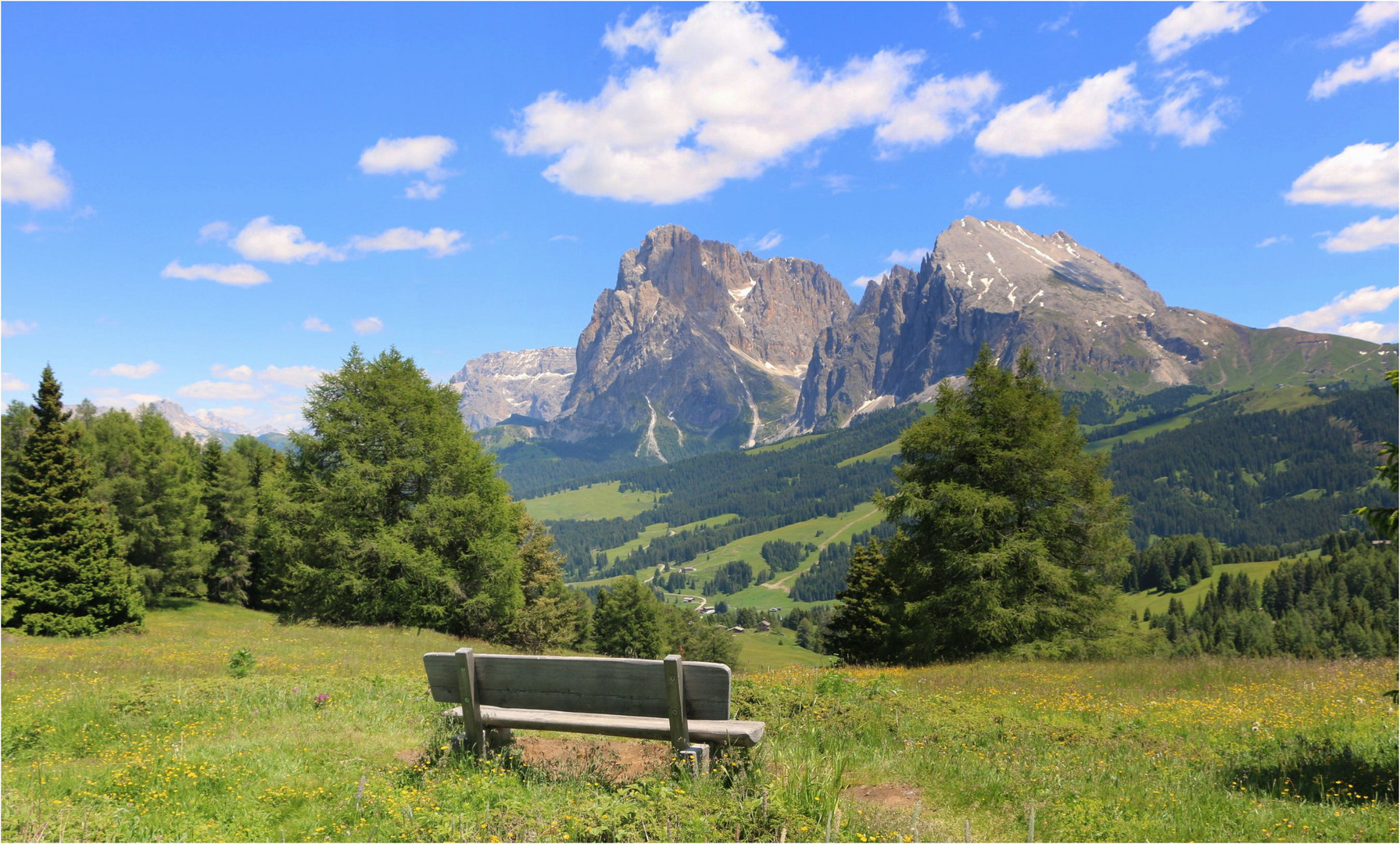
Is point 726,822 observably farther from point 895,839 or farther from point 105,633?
point 105,633

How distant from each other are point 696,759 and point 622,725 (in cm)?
86

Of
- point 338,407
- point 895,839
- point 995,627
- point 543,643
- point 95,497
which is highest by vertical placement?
point 338,407

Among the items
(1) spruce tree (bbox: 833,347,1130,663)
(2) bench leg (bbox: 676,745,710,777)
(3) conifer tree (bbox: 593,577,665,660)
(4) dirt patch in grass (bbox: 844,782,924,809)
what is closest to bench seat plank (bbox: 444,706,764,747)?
(2) bench leg (bbox: 676,745,710,777)

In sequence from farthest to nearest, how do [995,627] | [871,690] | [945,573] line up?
[945,573], [995,627], [871,690]

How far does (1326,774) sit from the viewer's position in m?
8.96

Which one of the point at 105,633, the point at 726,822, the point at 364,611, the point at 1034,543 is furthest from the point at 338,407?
the point at 726,822

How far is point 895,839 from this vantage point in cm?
659

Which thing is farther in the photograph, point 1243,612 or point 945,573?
point 1243,612

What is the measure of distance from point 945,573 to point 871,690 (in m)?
14.7

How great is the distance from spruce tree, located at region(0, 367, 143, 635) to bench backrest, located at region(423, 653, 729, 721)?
31.5 m

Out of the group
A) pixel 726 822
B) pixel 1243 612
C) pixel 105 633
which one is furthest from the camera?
pixel 1243 612

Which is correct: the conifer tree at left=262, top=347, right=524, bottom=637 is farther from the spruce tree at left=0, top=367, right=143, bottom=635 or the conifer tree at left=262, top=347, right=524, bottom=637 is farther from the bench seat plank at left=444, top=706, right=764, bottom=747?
the bench seat plank at left=444, top=706, right=764, bottom=747

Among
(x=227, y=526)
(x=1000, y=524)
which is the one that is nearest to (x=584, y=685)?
(x=1000, y=524)

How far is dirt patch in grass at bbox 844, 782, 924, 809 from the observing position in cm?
788
